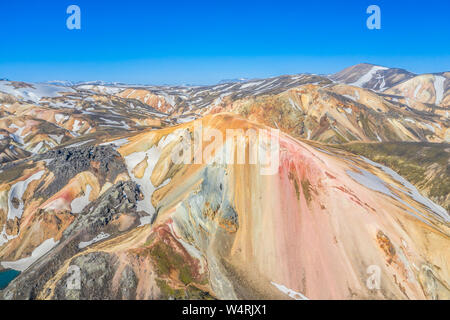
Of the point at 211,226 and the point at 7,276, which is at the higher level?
the point at 211,226

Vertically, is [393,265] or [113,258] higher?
[113,258]

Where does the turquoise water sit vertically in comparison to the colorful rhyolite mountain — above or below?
below

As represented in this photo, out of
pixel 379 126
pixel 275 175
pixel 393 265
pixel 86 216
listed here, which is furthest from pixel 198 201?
pixel 379 126

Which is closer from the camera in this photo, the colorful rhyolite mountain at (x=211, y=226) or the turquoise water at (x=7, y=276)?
the colorful rhyolite mountain at (x=211, y=226)

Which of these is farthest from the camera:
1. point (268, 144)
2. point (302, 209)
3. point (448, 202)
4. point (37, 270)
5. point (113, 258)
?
point (448, 202)

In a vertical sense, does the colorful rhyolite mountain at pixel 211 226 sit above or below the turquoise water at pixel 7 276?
above

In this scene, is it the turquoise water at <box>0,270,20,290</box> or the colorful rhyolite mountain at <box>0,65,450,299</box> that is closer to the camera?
the colorful rhyolite mountain at <box>0,65,450,299</box>

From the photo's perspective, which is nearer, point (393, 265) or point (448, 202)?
point (393, 265)

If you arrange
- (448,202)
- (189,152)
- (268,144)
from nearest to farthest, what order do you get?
(268,144) → (189,152) → (448,202)
